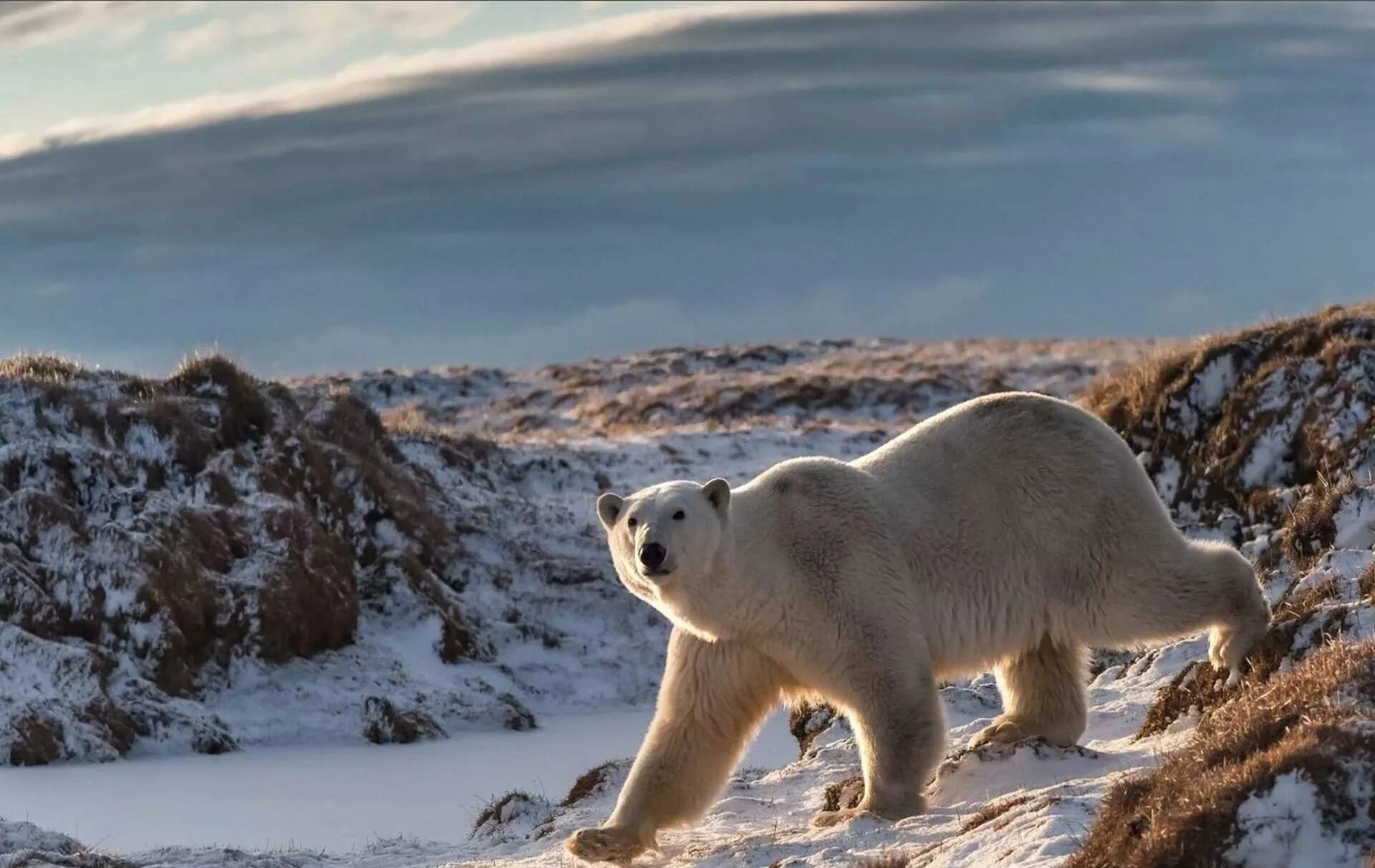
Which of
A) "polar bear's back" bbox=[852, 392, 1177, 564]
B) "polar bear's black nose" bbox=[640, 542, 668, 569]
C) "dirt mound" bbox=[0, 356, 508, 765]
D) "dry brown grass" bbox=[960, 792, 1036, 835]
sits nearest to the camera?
"dry brown grass" bbox=[960, 792, 1036, 835]

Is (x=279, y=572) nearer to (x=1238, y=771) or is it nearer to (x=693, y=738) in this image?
(x=693, y=738)

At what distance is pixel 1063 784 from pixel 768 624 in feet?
6.21

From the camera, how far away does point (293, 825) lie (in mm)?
12922

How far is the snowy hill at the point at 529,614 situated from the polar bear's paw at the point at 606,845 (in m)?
0.21

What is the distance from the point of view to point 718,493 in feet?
29.7

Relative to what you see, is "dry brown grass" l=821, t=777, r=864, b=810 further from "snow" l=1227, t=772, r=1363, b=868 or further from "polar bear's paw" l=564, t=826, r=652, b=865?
"snow" l=1227, t=772, r=1363, b=868

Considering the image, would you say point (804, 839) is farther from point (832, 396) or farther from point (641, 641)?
point (832, 396)

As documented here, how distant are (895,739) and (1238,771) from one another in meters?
3.08

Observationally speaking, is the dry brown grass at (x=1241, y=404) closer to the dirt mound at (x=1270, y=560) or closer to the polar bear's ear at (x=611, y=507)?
the dirt mound at (x=1270, y=560)

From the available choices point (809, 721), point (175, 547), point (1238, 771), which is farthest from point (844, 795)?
point (175, 547)

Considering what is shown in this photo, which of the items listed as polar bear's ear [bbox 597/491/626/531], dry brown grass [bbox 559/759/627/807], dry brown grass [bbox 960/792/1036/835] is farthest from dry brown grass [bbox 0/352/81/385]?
dry brown grass [bbox 960/792/1036/835]

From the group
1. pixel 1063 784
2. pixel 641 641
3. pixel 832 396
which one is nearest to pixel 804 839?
pixel 1063 784

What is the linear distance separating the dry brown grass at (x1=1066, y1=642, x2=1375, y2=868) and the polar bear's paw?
10.4 feet

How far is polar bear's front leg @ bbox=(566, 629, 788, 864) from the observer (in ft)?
30.6
